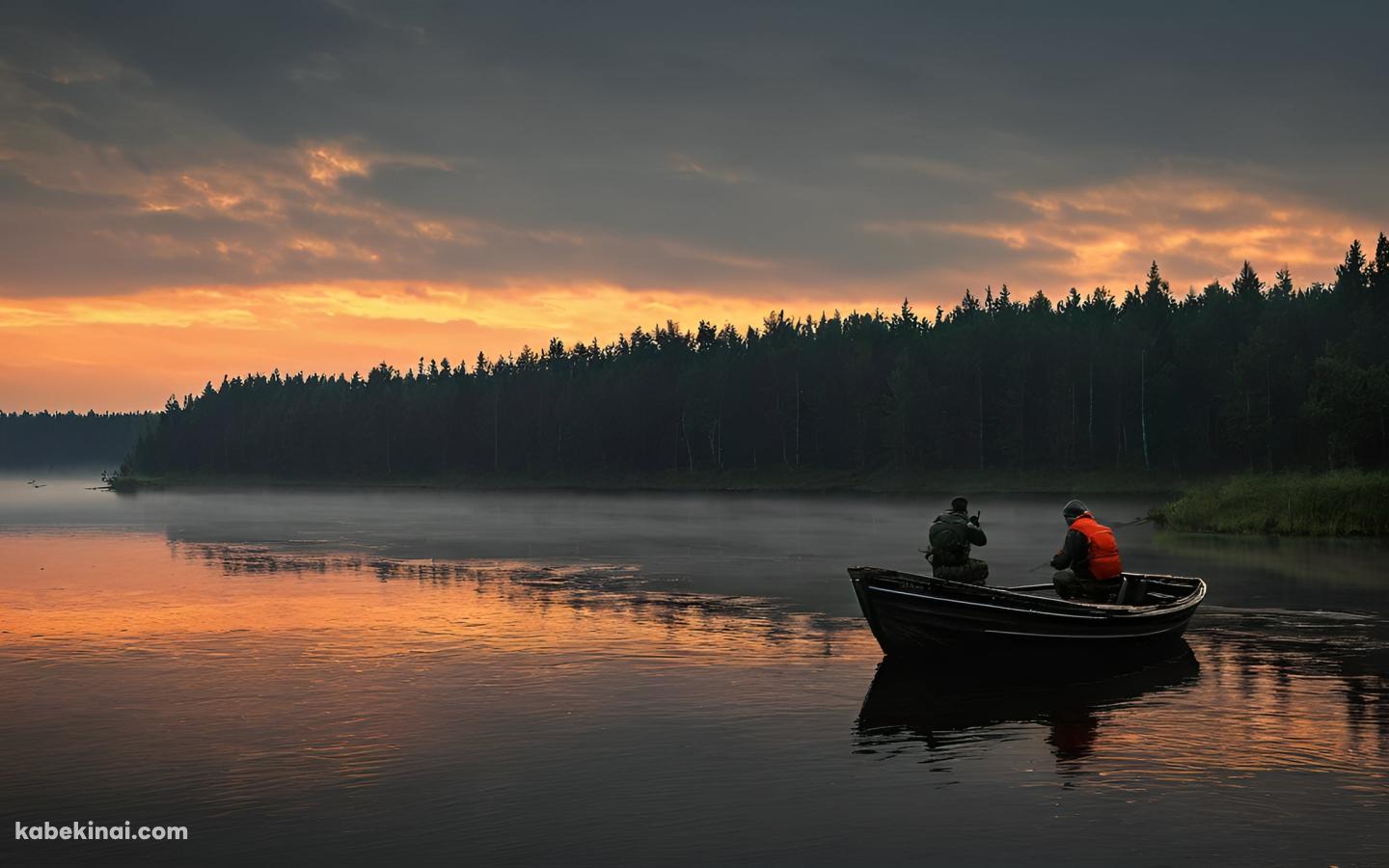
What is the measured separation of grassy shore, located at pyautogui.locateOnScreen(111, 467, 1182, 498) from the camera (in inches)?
4621

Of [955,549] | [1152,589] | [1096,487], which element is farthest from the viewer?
[1096,487]

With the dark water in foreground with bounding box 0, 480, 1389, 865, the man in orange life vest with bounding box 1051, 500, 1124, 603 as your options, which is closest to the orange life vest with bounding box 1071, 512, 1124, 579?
the man in orange life vest with bounding box 1051, 500, 1124, 603

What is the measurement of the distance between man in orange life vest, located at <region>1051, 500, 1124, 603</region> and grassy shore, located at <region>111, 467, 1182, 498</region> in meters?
89.1

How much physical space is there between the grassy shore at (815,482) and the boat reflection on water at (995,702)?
301 feet

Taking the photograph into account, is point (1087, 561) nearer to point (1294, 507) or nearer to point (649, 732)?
point (649, 732)

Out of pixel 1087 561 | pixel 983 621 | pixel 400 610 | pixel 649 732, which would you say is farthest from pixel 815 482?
pixel 649 732

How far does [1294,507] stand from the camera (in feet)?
189

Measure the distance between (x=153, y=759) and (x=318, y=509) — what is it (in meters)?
89.4

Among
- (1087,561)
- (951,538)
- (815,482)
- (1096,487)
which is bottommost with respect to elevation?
(1096,487)

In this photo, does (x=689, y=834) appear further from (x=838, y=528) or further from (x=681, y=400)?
(x=681, y=400)

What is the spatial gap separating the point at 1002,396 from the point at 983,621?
377 feet

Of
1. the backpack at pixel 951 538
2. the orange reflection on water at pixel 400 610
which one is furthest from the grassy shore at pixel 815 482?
the backpack at pixel 951 538

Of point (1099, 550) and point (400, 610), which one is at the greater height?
point (1099, 550)

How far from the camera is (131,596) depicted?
118 ft
